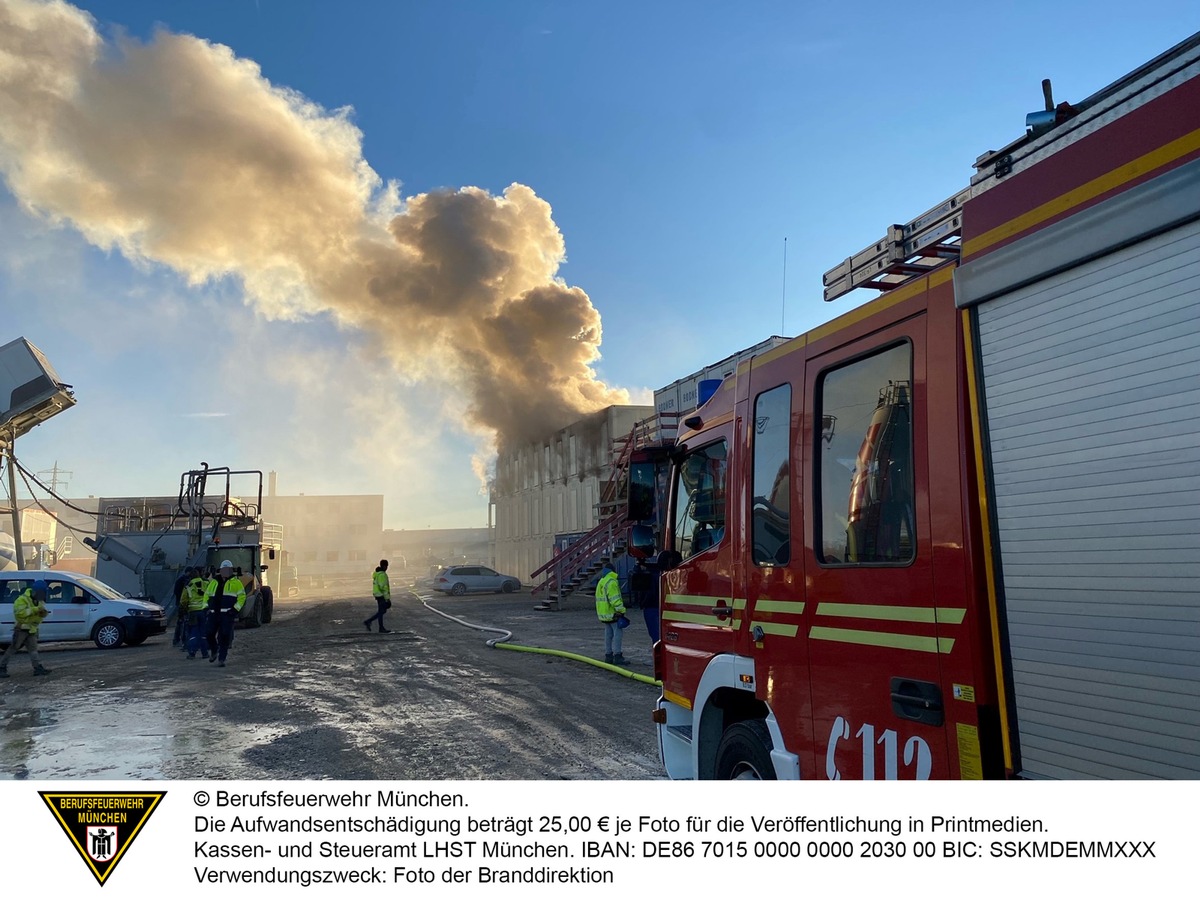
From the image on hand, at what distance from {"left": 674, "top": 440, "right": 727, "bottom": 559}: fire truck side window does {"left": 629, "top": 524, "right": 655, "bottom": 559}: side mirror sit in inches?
6.5

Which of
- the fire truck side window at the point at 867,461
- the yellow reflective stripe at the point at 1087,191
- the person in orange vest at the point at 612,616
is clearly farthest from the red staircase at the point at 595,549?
the yellow reflective stripe at the point at 1087,191

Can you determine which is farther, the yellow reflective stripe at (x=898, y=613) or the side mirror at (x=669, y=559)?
the side mirror at (x=669, y=559)

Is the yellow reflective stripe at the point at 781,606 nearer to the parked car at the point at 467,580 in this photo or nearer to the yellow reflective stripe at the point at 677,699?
the yellow reflective stripe at the point at 677,699

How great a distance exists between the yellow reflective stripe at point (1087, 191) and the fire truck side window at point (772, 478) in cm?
111

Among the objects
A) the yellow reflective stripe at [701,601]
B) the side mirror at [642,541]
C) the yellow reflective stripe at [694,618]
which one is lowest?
the yellow reflective stripe at [694,618]

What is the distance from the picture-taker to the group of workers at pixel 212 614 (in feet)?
42.3

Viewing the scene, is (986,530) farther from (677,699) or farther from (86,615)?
(86,615)

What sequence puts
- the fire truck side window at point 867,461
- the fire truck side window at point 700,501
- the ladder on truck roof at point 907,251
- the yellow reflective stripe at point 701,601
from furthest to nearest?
the fire truck side window at point 700,501, the yellow reflective stripe at point 701,601, the ladder on truck roof at point 907,251, the fire truck side window at point 867,461

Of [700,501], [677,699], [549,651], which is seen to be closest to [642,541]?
[700,501]

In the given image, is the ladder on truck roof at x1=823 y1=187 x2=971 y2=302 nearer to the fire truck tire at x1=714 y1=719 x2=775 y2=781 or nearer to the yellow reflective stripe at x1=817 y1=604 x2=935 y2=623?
the yellow reflective stripe at x1=817 y1=604 x2=935 y2=623

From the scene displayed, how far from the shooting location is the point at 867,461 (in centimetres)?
291

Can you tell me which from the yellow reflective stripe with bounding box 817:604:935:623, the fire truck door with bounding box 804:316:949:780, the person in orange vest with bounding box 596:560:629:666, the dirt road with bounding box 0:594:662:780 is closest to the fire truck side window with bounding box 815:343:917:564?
the fire truck door with bounding box 804:316:949:780

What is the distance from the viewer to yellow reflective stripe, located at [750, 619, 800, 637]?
315cm

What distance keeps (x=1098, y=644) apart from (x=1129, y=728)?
7.9 inches
